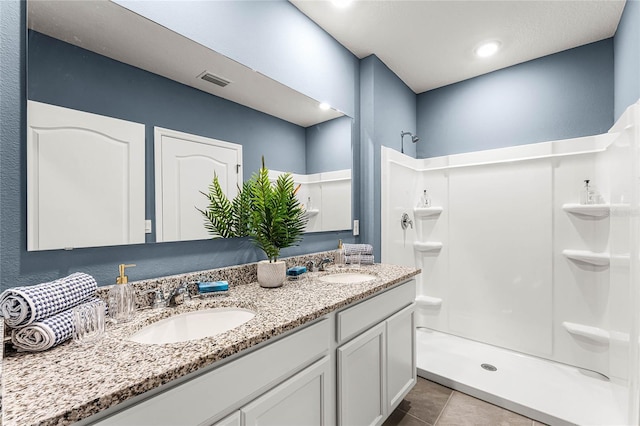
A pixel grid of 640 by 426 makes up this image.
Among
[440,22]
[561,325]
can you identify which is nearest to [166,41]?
[440,22]

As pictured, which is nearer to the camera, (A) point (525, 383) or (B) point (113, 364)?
(B) point (113, 364)

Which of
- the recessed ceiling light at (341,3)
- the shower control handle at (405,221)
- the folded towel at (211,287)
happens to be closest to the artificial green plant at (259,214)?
the folded towel at (211,287)

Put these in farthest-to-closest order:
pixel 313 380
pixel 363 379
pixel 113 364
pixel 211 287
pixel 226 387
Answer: pixel 363 379
pixel 211 287
pixel 313 380
pixel 226 387
pixel 113 364

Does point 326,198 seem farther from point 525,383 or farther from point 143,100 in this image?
point 525,383

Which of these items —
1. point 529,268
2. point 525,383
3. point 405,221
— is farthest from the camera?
point 405,221

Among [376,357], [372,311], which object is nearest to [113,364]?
[372,311]

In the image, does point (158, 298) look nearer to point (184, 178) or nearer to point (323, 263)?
point (184, 178)

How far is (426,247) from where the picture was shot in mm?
2758

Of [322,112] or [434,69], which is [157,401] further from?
[434,69]

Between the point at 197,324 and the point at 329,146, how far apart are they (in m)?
1.37

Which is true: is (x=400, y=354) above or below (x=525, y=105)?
below

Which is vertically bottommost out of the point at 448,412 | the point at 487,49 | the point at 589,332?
the point at 448,412

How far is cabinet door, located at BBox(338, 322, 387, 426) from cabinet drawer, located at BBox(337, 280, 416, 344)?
41 millimetres

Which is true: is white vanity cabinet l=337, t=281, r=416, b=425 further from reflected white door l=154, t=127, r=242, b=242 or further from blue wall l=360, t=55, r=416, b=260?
reflected white door l=154, t=127, r=242, b=242
